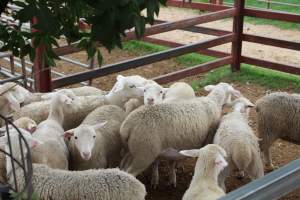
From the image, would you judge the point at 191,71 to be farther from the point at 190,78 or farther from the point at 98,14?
the point at 98,14

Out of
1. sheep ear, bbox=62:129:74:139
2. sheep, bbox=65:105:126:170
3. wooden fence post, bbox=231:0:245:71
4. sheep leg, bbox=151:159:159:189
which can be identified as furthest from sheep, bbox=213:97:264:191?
wooden fence post, bbox=231:0:245:71

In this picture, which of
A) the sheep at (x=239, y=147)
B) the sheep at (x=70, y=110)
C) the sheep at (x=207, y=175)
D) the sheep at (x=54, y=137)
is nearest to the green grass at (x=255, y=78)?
the sheep at (x=70, y=110)

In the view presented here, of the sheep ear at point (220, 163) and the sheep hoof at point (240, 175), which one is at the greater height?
the sheep ear at point (220, 163)

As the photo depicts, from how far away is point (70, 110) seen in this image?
461 centimetres

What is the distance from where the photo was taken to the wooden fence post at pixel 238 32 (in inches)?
301

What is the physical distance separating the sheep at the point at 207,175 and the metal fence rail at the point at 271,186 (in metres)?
2.23

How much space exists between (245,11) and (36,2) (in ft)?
22.1

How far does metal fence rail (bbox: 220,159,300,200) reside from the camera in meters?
0.93

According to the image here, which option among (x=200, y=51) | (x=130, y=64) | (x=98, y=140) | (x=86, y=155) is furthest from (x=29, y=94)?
(x=200, y=51)

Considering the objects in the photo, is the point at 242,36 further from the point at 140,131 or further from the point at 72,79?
the point at 140,131

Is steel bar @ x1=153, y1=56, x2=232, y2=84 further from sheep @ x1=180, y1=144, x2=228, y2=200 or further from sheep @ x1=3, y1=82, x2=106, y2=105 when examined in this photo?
sheep @ x1=180, y1=144, x2=228, y2=200

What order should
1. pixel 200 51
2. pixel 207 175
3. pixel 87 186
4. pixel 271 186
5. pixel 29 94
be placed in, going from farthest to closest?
1. pixel 200 51
2. pixel 29 94
3. pixel 207 175
4. pixel 87 186
5. pixel 271 186

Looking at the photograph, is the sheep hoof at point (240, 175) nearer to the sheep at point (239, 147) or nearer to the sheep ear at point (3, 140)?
the sheep at point (239, 147)

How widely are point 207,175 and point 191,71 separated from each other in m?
4.08
